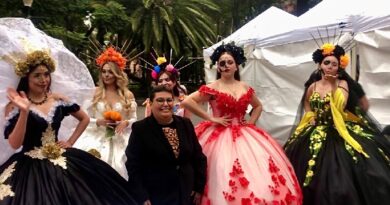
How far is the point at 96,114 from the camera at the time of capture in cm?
602

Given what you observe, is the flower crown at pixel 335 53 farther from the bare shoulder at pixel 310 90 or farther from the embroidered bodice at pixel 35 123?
the embroidered bodice at pixel 35 123

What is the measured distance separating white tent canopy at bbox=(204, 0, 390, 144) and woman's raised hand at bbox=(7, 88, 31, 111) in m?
4.40

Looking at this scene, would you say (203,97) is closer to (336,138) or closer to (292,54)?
(336,138)

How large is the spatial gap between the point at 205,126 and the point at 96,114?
1.64 meters

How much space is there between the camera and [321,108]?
16.8ft

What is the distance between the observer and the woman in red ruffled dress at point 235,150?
4.18 m

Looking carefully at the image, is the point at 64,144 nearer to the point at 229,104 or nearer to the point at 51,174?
the point at 51,174

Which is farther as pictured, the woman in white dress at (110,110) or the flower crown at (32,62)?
the woman in white dress at (110,110)

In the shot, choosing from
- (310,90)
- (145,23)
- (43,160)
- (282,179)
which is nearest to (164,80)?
(310,90)

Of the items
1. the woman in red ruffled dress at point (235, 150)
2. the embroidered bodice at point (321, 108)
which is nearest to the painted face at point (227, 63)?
the woman in red ruffled dress at point (235, 150)

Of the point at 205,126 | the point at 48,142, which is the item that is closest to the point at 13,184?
the point at 48,142

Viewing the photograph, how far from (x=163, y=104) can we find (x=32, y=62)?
3.49 feet

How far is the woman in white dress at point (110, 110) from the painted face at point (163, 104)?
76.5 inches

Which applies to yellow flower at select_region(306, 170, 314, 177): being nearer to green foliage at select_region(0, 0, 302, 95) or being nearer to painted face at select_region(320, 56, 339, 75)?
painted face at select_region(320, 56, 339, 75)
